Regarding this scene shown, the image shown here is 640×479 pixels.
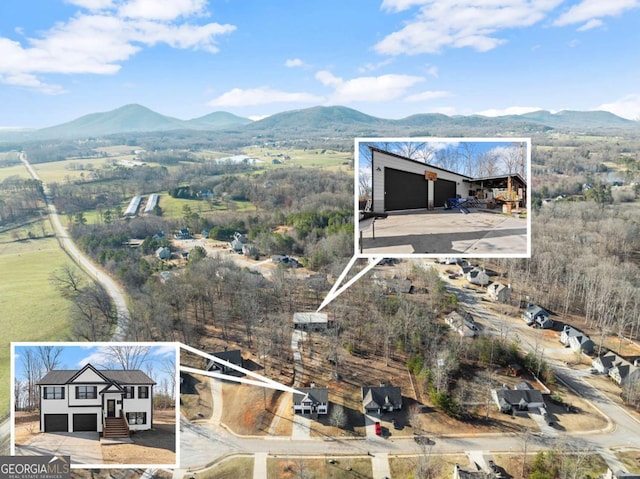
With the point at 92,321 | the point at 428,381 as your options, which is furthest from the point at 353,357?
the point at 92,321

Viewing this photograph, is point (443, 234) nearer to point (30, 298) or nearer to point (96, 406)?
point (96, 406)

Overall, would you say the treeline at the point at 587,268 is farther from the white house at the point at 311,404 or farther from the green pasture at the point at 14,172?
the green pasture at the point at 14,172

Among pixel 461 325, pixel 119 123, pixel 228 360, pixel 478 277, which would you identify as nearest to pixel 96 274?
pixel 228 360

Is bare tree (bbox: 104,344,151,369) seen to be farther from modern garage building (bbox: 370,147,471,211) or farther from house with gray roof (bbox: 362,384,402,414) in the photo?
house with gray roof (bbox: 362,384,402,414)

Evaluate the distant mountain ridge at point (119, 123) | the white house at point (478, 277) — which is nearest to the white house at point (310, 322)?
the white house at point (478, 277)

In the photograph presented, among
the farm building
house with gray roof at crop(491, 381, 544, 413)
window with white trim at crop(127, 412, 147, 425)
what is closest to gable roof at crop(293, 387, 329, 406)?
house with gray roof at crop(491, 381, 544, 413)

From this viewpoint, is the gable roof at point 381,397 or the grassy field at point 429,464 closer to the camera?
the grassy field at point 429,464
